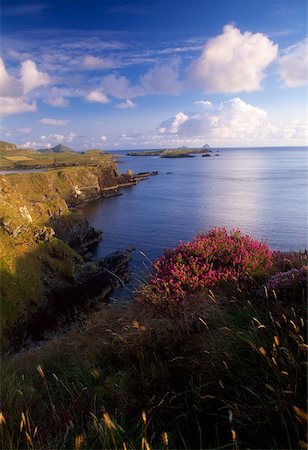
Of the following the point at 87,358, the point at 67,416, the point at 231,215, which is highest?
the point at 67,416

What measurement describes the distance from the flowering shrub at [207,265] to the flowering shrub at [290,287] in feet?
3.77

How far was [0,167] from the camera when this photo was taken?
606ft

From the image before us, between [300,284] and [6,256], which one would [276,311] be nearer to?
[300,284]

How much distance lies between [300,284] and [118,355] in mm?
3325

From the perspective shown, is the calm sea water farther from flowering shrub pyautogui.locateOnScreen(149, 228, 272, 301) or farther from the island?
flowering shrub pyautogui.locateOnScreen(149, 228, 272, 301)

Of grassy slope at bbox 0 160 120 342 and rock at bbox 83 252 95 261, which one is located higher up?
grassy slope at bbox 0 160 120 342

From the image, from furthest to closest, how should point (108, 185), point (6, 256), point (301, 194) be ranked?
1. point (108, 185)
2. point (301, 194)
3. point (6, 256)

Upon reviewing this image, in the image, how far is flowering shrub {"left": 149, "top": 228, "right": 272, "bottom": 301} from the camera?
23.3 feet

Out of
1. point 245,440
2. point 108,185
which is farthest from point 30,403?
point 108,185

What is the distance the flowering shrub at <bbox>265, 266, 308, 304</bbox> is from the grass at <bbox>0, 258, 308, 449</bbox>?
381 mm

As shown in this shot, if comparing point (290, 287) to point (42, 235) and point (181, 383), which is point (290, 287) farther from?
point (42, 235)

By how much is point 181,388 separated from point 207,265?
3.46 meters

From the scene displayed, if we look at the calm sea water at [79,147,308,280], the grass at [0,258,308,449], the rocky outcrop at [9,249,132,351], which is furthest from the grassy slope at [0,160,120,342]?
the grass at [0,258,308,449]

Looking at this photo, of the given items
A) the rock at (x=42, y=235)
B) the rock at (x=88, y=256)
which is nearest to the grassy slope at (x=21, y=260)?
the rock at (x=42, y=235)
